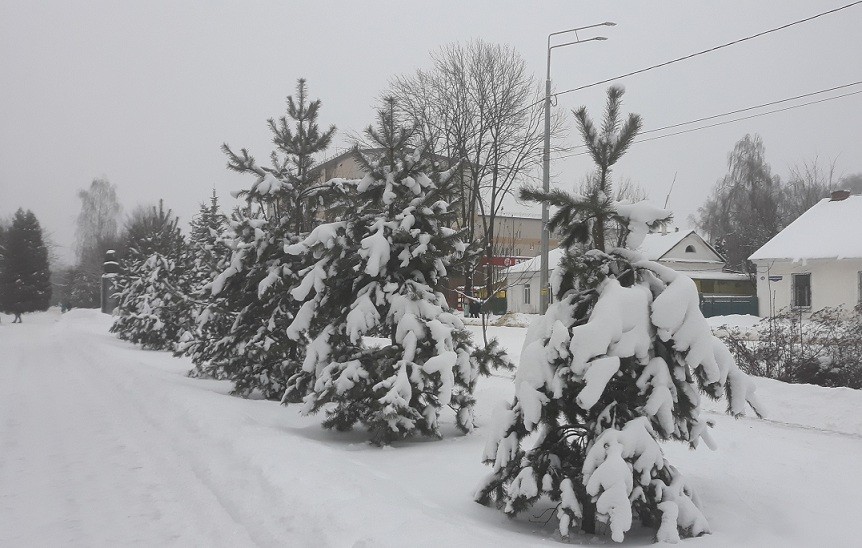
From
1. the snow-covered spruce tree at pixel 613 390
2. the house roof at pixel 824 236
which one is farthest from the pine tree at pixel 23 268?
the snow-covered spruce tree at pixel 613 390

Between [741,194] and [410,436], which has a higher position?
[741,194]

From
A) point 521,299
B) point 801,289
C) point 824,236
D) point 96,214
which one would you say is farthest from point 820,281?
point 96,214

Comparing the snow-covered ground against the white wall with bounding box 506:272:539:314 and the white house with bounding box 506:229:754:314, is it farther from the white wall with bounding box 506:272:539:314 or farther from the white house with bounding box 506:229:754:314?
the white wall with bounding box 506:272:539:314

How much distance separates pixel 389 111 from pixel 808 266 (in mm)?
24899

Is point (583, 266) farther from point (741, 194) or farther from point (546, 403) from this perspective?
point (741, 194)

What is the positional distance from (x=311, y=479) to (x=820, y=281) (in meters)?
28.1

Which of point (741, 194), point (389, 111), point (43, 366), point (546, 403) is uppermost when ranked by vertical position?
point (741, 194)

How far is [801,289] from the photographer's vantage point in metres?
28.7

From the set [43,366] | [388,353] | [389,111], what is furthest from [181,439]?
[43,366]

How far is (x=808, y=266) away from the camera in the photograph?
27891mm

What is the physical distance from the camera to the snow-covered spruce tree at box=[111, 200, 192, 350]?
2412 cm

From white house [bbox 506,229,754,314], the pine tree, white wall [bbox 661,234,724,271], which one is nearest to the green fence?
white house [bbox 506,229,754,314]

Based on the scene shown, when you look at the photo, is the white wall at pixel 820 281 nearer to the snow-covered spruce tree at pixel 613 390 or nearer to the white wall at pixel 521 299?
the white wall at pixel 521 299

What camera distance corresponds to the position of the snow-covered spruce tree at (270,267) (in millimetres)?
10930
